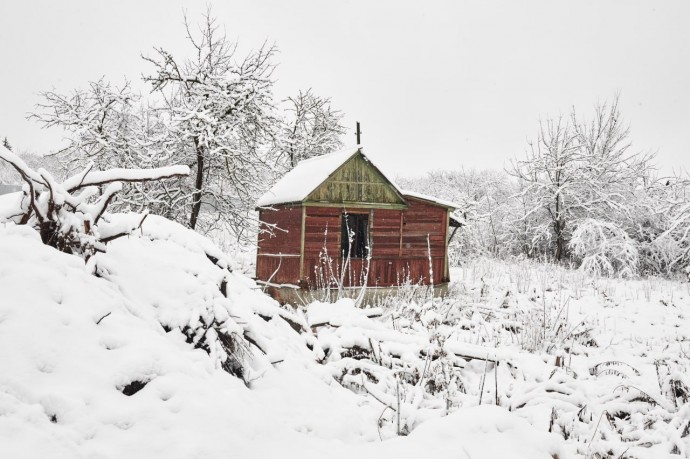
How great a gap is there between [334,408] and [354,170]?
11785 millimetres

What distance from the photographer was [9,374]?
111 centimetres

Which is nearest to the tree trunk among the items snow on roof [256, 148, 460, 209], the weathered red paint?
the weathered red paint

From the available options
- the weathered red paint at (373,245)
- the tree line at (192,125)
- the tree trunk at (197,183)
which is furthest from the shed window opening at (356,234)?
the tree trunk at (197,183)

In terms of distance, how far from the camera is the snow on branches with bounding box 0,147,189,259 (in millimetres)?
1662

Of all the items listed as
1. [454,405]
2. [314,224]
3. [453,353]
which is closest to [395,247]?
[314,224]

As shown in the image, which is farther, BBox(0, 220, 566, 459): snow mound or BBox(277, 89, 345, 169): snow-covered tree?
BBox(277, 89, 345, 169): snow-covered tree

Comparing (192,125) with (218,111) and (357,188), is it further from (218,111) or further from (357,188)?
(357,188)

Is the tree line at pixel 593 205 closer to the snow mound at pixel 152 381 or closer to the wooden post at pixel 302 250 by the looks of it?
the wooden post at pixel 302 250

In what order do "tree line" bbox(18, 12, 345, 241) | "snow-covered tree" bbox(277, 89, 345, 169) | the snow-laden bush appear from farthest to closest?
"snow-covered tree" bbox(277, 89, 345, 169), the snow-laden bush, "tree line" bbox(18, 12, 345, 241)

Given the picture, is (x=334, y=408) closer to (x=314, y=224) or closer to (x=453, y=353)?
(x=453, y=353)

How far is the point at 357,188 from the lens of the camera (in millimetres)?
13578

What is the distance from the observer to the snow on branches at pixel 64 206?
1.66m

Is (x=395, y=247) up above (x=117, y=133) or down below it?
below

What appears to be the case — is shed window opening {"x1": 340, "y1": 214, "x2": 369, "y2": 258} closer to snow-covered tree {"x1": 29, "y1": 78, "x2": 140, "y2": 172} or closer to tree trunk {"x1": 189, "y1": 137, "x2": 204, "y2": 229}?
tree trunk {"x1": 189, "y1": 137, "x2": 204, "y2": 229}
